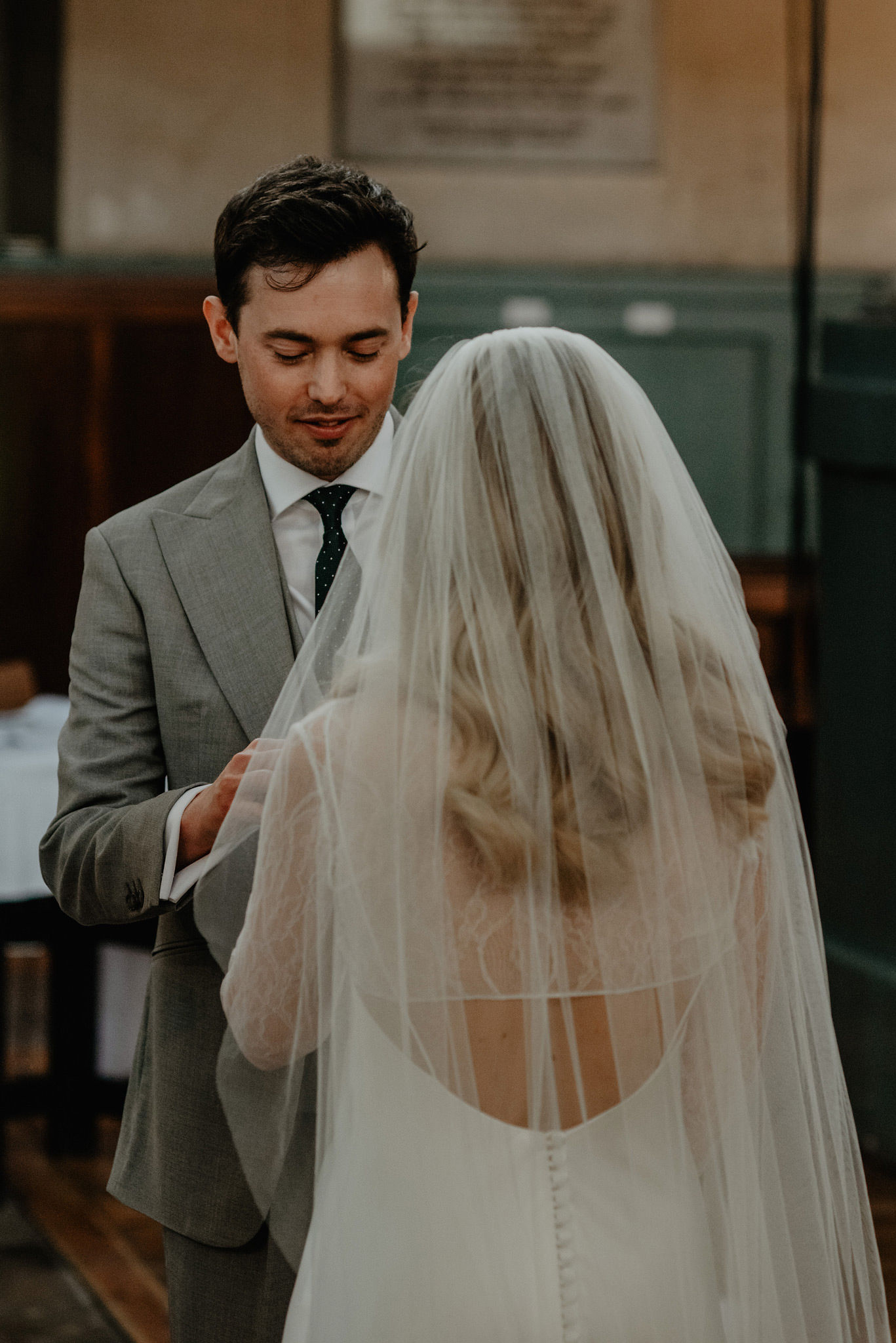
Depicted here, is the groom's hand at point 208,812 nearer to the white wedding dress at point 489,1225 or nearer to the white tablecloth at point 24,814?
the white wedding dress at point 489,1225

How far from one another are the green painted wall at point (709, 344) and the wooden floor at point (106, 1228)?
11.3 feet

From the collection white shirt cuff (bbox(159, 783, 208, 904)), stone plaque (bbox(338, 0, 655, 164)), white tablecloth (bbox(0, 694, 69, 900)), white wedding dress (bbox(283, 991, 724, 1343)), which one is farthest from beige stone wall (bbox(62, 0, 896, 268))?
white wedding dress (bbox(283, 991, 724, 1343))

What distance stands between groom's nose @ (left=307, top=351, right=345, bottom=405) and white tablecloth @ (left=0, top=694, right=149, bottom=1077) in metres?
1.90

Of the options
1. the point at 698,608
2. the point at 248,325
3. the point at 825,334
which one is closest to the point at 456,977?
the point at 698,608

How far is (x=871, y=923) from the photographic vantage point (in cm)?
403

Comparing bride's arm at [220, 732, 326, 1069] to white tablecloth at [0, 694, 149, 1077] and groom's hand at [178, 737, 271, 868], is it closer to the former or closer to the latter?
groom's hand at [178, 737, 271, 868]

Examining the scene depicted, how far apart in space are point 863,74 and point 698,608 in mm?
5908

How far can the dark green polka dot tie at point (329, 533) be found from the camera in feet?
5.48

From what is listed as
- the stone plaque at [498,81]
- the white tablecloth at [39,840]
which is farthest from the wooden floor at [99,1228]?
the stone plaque at [498,81]

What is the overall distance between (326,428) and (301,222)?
207 millimetres

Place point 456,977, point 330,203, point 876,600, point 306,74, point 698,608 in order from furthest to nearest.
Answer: point 306,74, point 876,600, point 330,203, point 698,608, point 456,977

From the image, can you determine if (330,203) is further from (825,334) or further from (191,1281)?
(825,334)

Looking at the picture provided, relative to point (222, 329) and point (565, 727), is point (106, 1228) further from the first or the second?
point (565, 727)

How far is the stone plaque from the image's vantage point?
6.25m
